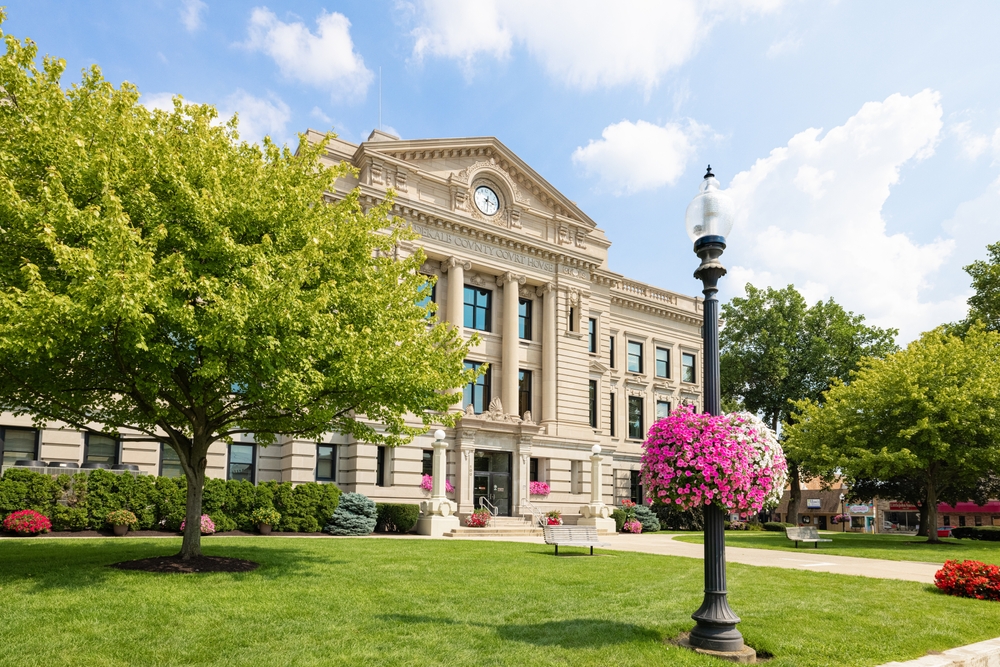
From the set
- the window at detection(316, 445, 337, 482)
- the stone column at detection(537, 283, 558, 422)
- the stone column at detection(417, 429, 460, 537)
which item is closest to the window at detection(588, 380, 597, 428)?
the stone column at detection(537, 283, 558, 422)

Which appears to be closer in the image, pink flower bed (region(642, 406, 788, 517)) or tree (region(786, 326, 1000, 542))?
pink flower bed (region(642, 406, 788, 517))

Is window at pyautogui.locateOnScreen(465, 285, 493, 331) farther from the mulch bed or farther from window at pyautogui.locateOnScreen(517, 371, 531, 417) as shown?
the mulch bed

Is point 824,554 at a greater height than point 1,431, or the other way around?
point 1,431

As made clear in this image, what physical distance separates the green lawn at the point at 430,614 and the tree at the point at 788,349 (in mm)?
40457

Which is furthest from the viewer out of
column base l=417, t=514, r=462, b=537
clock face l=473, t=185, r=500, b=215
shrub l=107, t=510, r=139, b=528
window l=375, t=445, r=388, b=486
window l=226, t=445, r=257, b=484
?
clock face l=473, t=185, r=500, b=215

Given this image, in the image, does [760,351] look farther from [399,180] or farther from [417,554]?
[417,554]

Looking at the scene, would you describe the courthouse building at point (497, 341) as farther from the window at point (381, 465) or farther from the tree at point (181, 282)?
the tree at point (181, 282)

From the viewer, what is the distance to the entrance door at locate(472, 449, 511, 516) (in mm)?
35594

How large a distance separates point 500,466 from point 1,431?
817 inches

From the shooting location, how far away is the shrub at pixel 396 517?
2908 centimetres

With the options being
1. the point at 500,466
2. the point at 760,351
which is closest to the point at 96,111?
the point at 500,466

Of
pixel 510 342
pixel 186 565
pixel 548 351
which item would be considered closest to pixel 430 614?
pixel 186 565

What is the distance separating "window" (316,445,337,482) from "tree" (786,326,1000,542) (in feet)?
70.1

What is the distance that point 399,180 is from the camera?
34094 mm
